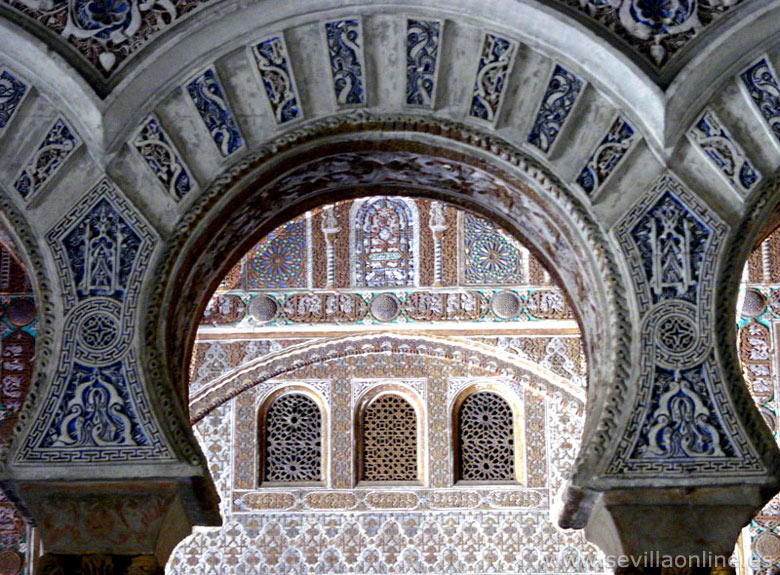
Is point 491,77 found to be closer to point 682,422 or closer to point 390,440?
point 682,422

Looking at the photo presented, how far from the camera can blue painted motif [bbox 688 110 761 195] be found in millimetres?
4363

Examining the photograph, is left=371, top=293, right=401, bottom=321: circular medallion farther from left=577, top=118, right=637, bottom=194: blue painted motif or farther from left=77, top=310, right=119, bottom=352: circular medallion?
left=77, top=310, right=119, bottom=352: circular medallion

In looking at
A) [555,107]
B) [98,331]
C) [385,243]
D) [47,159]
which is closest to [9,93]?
[47,159]

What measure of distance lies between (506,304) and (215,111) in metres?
6.83

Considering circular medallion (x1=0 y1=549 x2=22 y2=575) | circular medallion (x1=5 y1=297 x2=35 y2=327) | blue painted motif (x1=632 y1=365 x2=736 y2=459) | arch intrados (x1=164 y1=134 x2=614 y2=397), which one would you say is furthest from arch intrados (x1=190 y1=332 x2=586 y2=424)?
blue painted motif (x1=632 y1=365 x2=736 y2=459)

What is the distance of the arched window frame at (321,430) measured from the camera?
36.0 ft

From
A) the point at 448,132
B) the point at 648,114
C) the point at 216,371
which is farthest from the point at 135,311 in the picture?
the point at 216,371

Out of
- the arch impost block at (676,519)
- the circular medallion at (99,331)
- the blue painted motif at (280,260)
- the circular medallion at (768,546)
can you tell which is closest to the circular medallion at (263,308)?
the blue painted motif at (280,260)

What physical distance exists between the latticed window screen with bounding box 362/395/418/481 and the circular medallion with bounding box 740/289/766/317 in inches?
116

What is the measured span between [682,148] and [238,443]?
285 inches

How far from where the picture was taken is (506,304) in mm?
11062

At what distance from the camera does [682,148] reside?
14.4ft

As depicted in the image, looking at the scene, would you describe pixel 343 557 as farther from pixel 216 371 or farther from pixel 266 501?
pixel 216 371

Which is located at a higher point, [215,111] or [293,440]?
[293,440]
